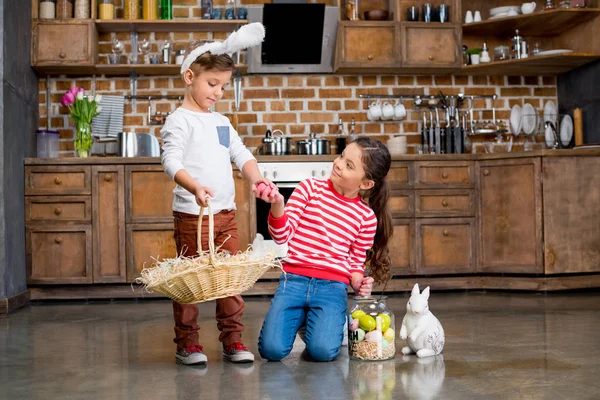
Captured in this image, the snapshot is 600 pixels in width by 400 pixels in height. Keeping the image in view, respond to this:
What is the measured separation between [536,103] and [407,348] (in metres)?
Result: 3.49

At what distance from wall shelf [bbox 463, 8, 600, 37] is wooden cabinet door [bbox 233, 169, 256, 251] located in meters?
1.86

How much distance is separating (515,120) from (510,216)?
3.24 ft

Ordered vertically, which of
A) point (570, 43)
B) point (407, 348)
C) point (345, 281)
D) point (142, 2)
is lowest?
point (407, 348)

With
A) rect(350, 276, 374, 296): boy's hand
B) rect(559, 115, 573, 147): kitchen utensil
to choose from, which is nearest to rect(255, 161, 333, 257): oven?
rect(559, 115, 573, 147): kitchen utensil

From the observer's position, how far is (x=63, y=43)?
5156mm

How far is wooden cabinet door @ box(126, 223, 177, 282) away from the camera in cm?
491

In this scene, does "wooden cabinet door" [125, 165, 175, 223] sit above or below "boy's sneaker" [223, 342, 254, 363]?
above

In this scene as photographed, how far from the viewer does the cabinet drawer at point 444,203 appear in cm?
504

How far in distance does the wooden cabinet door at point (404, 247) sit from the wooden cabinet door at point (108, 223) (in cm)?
168

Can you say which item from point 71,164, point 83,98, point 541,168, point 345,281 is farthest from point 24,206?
point 541,168

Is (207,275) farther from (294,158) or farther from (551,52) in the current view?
(551,52)

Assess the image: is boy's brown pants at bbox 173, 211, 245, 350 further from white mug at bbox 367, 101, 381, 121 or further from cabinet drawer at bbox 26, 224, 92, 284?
white mug at bbox 367, 101, 381, 121

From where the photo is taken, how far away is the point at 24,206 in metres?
4.85

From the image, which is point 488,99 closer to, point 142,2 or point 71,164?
point 142,2
